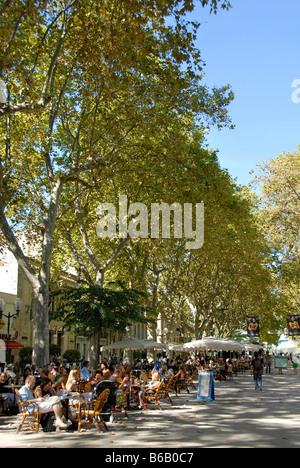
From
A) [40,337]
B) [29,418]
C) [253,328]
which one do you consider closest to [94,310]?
[40,337]

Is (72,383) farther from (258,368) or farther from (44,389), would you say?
(258,368)

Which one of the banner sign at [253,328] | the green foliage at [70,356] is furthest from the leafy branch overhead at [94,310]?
the banner sign at [253,328]

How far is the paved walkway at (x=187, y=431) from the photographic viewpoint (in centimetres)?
882

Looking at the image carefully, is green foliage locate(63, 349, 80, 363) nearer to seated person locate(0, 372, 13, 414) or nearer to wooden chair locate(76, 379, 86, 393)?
seated person locate(0, 372, 13, 414)

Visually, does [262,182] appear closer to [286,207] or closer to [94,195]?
[286,207]

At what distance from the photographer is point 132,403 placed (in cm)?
1644

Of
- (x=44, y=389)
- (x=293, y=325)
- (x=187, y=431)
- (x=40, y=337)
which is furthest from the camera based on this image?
(x=293, y=325)

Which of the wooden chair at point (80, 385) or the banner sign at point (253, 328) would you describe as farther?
the banner sign at point (253, 328)

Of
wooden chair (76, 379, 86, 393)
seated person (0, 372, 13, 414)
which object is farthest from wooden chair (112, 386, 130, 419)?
seated person (0, 372, 13, 414)

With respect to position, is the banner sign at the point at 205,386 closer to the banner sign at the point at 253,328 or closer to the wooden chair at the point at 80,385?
the wooden chair at the point at 80,385

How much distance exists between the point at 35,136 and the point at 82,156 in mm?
1943

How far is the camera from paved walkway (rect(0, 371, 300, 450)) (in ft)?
28.9

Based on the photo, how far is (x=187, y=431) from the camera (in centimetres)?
1027
